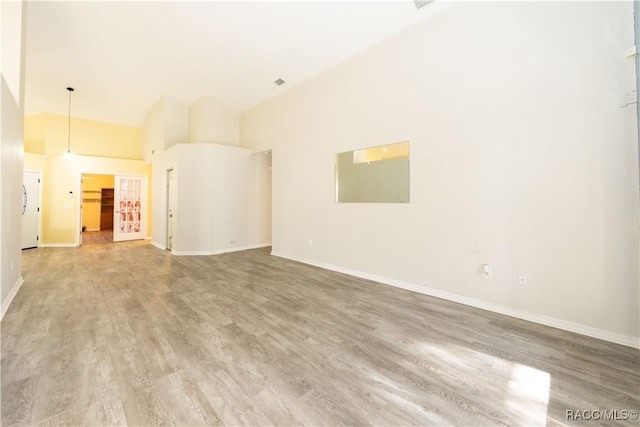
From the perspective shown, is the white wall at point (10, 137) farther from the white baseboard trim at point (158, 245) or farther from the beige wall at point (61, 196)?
the beige wall at point (61, 196)

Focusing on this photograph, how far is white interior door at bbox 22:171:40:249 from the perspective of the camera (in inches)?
260

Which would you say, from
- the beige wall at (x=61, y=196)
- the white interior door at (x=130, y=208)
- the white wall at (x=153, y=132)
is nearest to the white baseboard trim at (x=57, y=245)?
the beige wall at (x=61, y=196)

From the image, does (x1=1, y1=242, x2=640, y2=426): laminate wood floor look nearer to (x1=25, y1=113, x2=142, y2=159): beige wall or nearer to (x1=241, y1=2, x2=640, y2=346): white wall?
(x1=241, y1=2, x2=640, y2=346): white wall

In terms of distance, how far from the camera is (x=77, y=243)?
7.19 meters

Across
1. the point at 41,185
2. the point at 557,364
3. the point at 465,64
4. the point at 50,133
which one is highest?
the point at 50,133

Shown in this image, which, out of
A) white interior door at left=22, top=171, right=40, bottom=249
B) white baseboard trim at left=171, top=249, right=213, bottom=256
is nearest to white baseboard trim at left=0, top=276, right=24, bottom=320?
white baseboard trim at left=171, top=249, right=213, bottom=256

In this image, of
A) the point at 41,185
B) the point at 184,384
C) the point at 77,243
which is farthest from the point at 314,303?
the point at 41,185

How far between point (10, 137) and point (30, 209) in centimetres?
584

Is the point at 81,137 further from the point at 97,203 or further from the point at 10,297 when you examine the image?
the point at 10,297

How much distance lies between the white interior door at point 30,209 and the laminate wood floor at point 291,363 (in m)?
5.07

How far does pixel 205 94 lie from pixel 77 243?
588 cm

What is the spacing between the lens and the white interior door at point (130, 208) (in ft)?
25.8

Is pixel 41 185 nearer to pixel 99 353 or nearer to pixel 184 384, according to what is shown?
pixel 99 353

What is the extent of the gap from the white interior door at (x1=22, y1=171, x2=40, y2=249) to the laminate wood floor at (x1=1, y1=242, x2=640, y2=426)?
199 inches
